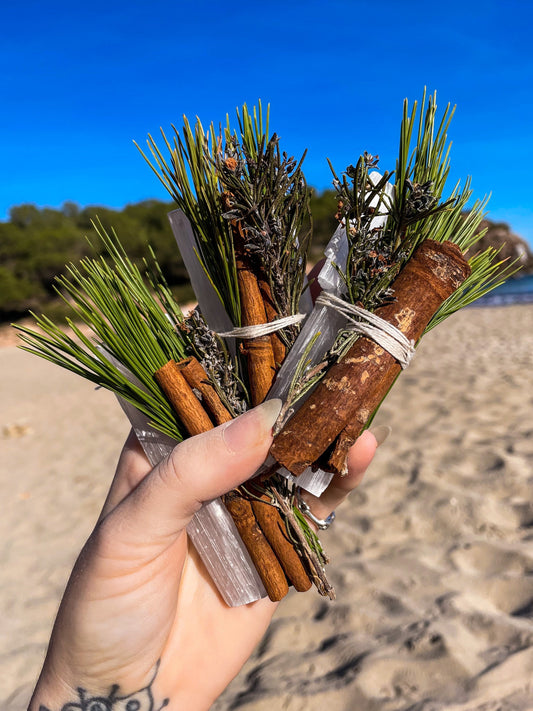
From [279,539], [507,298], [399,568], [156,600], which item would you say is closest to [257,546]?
[279,539]

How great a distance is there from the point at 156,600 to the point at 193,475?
408 mm

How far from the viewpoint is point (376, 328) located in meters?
1.00

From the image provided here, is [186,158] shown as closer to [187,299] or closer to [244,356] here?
[244,356]

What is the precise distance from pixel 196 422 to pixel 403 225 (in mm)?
631

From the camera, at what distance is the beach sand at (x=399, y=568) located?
1723 millimetres

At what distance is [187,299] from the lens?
59.5 ft

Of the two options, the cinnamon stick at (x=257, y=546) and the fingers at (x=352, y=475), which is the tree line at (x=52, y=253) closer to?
the fingers at (x=352, y=475)

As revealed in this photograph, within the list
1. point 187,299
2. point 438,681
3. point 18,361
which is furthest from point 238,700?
point 187,299

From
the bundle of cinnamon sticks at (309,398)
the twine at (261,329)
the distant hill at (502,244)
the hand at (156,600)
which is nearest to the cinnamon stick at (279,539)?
the bundle of cinnamon sticks at (309,398)

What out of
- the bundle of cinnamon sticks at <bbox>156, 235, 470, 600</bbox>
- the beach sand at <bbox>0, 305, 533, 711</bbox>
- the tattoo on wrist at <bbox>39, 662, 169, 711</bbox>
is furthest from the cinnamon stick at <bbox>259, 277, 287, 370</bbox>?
the beach sand at <bbox>0, 305, 533, 711</bbox>

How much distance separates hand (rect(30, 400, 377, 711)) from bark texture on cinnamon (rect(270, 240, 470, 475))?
0.07m

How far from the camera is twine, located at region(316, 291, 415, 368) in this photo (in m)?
1.00

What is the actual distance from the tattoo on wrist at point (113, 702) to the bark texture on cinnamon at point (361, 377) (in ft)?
2.45

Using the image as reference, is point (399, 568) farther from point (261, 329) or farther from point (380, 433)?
point (261, 329)
